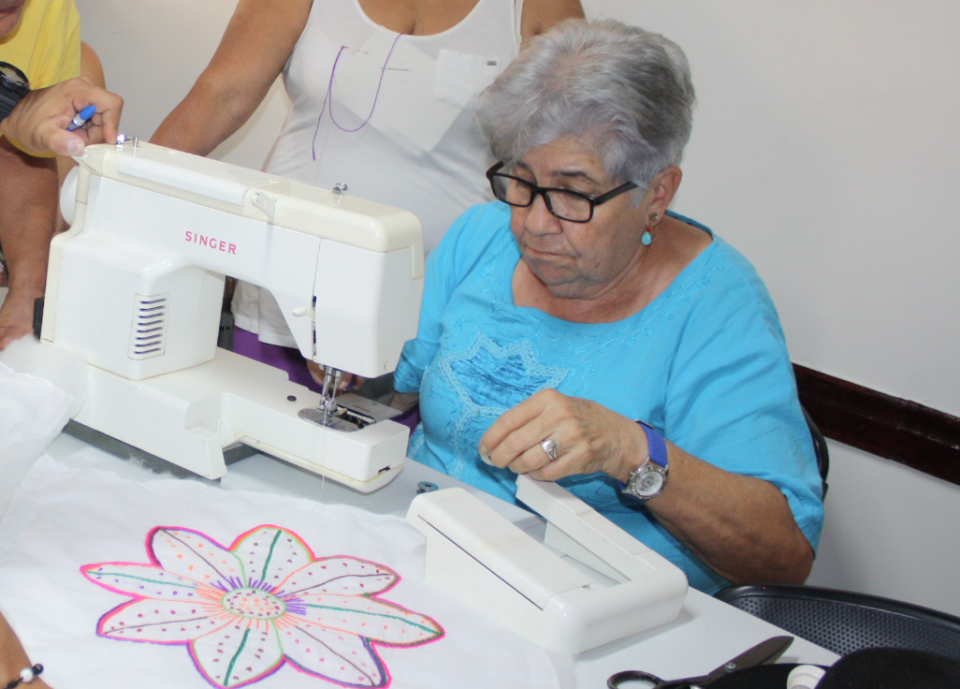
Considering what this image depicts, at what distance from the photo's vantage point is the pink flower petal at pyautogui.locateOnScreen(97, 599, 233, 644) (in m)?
0.87

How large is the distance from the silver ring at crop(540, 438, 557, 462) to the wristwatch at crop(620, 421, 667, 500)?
135 mm

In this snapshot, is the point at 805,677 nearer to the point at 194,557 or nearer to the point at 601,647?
the point at 601,647

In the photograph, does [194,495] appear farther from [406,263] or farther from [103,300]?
[406,263]

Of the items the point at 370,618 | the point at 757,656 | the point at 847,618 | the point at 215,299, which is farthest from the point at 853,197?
the point at 370,618

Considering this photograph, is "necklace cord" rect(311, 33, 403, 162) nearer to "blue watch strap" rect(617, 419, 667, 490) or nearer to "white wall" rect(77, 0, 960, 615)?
"white wall" rect(77, 0, 960, 615)

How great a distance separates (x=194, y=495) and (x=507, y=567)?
47 centimetres

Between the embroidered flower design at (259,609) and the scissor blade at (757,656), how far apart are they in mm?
310

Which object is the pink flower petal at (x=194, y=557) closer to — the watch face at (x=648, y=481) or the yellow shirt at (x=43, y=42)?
the watch face at (x=648, y=481)

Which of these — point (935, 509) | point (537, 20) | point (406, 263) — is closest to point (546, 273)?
point (406, 263)

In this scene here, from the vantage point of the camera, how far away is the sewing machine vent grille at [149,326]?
1217 millimetres

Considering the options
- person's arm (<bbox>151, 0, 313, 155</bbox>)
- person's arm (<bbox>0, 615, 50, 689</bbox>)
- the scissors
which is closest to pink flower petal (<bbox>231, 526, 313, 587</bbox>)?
person's arm (<bbox>0, 615, 50, 689</bbox>)

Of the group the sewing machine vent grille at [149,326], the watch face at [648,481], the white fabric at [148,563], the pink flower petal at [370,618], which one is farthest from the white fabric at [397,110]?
the pink flower petal at [370,618]

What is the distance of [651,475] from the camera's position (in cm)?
121

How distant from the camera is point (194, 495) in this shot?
1.17 metres
